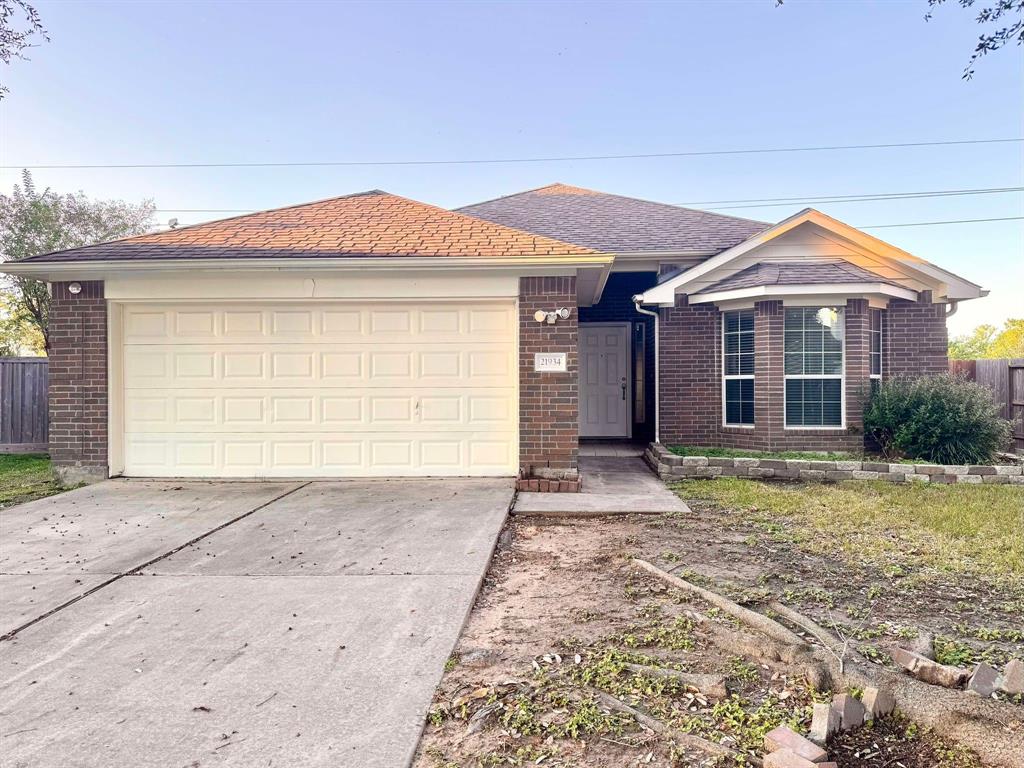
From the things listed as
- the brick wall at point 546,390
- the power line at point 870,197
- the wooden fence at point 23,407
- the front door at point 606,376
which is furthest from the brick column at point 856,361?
the wooden fence at point 23,407

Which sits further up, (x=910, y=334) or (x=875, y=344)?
(x=910, y=334)

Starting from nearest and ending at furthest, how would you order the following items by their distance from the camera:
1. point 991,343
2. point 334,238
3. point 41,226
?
point 334,238 < point 41,226 < point 991,343

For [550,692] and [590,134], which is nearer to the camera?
[550,692]

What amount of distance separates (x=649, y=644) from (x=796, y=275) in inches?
286

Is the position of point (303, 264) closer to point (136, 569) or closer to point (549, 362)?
point (549, 362)

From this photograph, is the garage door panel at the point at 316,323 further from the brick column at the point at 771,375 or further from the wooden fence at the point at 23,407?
the wooden fence at the point at 23,407

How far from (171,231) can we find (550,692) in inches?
324

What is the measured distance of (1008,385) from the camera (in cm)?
1006

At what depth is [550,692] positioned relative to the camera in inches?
Answer: 98.3

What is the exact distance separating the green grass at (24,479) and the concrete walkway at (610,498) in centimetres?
573

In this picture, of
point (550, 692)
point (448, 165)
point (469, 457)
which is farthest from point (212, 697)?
point (448, 165)

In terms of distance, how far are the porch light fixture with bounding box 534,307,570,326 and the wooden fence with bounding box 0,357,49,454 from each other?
30.8 ft

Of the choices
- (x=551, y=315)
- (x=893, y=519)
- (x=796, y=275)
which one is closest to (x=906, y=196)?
(x=796, y=275)

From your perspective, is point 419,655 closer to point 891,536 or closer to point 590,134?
point 891,536
